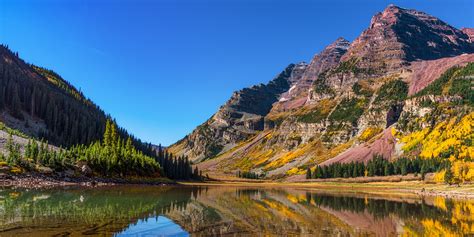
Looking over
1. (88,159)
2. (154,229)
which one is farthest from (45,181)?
(154,229)

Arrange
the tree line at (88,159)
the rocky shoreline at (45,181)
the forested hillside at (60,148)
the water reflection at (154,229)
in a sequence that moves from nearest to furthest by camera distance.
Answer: the water reflection at (154,229) → the rocky shoreline at (45,181) → the tree line at (88,159) → the forested hillside at (60,148)

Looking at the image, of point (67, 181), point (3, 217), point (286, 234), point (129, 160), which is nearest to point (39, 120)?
point (129, 160)

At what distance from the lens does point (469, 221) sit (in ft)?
145

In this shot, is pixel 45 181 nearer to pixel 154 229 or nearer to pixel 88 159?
pixel 88 159

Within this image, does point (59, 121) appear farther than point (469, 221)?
Yes

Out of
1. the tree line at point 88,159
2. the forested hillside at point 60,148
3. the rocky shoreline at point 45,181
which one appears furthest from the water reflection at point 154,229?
the tree line at point 88,159

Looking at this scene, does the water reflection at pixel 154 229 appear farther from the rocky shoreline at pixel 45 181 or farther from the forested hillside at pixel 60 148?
the forested hillside at pixel 60 148

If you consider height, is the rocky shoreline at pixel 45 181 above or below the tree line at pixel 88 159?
below

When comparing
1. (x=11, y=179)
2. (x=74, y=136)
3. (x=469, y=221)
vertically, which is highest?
(x=74, y=136)

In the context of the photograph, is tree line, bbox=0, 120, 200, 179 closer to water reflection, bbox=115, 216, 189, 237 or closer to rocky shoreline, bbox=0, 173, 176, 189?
rocky shoreline, bbox=0, 173, 176, 189

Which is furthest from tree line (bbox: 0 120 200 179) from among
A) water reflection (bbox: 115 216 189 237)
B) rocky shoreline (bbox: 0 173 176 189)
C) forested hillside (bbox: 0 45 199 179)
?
water reflection (bbox: 115 216 189 237)

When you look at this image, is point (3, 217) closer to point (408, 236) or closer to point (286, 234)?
point (286, 234)

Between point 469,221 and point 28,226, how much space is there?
150ft

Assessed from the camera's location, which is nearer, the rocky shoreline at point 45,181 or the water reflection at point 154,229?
the water reflection at point 154,229
